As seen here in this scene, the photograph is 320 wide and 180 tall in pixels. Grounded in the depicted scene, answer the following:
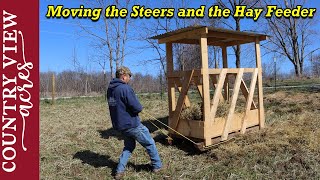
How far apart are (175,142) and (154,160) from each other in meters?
1.75

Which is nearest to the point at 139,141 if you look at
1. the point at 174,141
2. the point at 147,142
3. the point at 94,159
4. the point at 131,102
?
the point at 147,142

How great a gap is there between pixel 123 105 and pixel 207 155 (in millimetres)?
2136

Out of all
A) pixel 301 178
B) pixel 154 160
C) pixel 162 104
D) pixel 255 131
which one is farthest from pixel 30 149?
pixel 162 104

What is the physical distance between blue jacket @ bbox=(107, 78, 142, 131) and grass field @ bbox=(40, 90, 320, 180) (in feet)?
3.10

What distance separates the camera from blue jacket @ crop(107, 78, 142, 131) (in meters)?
4.81

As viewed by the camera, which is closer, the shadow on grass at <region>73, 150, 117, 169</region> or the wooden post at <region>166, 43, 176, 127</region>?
the shadow on grass at <region>73, 150, 117, 169</region>

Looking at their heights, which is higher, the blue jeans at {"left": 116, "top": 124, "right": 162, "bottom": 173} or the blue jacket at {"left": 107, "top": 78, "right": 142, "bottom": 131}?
the blue jacket at {"left": 107, "top": 78, "right": 142, "bottom": 131}

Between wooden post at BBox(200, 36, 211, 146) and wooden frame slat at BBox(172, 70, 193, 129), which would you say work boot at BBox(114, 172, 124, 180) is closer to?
wooden post at BBox(200, 36, 211, 146)

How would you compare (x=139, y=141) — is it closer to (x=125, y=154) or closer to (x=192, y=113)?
(x=125, y=154)

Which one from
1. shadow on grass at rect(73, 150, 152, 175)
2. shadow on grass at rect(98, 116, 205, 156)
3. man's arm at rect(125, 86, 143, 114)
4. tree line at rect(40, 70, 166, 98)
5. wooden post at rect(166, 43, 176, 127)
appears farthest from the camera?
tree line at rect(40, 70, 166, 98)

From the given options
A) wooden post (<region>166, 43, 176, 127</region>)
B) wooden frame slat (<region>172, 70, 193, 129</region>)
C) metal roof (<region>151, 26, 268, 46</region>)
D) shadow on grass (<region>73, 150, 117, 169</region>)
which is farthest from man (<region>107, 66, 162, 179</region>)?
wooden post (<region>166, 43, 176, 127</region>)

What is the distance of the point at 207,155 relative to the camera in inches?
235

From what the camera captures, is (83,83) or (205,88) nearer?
(205,88)

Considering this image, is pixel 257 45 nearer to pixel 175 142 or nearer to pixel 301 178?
pixel 175 142
